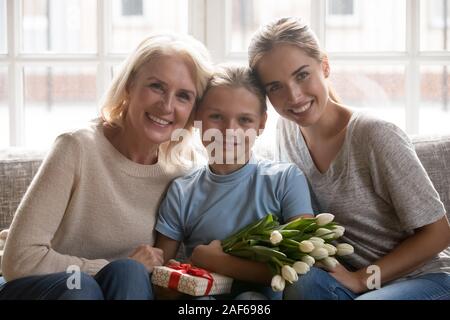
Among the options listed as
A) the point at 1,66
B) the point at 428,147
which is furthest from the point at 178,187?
the point at 1,66

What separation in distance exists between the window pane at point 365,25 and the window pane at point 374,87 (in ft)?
0.31

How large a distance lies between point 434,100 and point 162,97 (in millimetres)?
1586

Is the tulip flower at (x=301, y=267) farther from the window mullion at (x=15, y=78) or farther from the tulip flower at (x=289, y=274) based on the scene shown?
the window mullion at (x=15, y=78)

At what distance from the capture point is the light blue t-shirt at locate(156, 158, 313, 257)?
214cm

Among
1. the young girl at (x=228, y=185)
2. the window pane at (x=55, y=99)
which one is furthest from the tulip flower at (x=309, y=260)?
the window pane at (x=55, y=99)

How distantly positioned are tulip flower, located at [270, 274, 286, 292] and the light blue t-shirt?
281mm

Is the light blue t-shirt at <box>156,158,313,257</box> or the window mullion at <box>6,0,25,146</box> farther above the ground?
the window mullion at <box>6,0,25,146</box>

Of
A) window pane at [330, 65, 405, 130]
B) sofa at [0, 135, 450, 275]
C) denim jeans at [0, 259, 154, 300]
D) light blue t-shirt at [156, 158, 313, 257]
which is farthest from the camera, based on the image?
window pane at [330, 65, 405, 130]

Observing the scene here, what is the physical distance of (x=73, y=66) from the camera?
3.22 m

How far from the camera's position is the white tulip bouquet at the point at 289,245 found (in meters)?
1.88

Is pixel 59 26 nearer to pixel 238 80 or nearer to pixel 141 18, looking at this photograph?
pixel 141 18

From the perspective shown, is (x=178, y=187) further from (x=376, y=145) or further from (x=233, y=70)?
(x=376, y=145)

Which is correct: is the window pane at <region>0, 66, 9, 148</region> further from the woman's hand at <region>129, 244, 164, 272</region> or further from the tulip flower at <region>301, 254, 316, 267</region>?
the tulip flower at <region>301, 254, 316, 267</region>

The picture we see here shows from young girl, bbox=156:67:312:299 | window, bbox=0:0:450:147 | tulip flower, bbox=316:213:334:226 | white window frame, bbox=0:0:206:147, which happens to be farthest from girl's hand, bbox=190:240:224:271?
white window frame, bbox=0:0:206:147
